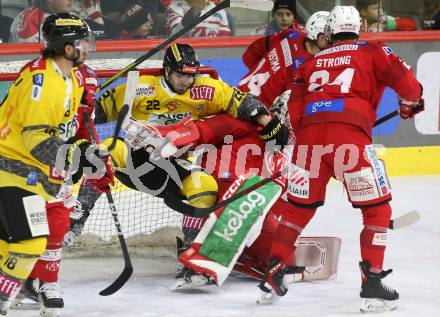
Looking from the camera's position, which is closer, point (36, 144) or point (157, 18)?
point (36, 144)

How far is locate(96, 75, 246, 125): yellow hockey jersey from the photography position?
5.41m

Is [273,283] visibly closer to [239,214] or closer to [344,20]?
[239,214]

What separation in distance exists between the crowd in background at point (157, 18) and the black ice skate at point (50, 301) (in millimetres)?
2603

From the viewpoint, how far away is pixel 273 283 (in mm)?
4914

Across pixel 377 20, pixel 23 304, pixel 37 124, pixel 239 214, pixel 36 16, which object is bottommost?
pixel 23 304

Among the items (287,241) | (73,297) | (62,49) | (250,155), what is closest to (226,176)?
(250,155)

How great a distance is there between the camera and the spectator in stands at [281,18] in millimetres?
7465

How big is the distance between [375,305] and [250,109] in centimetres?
111

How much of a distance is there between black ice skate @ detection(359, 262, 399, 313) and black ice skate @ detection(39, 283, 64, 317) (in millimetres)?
1201

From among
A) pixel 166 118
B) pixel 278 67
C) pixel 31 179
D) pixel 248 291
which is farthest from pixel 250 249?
pixel 31 179

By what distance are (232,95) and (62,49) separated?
124 centimetres

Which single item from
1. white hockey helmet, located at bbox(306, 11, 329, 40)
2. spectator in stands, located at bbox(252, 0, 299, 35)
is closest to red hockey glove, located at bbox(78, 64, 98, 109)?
white hockey helmet, located at bbox(306, 11, 329, 40)

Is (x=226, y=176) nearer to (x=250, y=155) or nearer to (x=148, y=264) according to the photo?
(x=250, y=155)

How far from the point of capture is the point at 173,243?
19.1 feet
